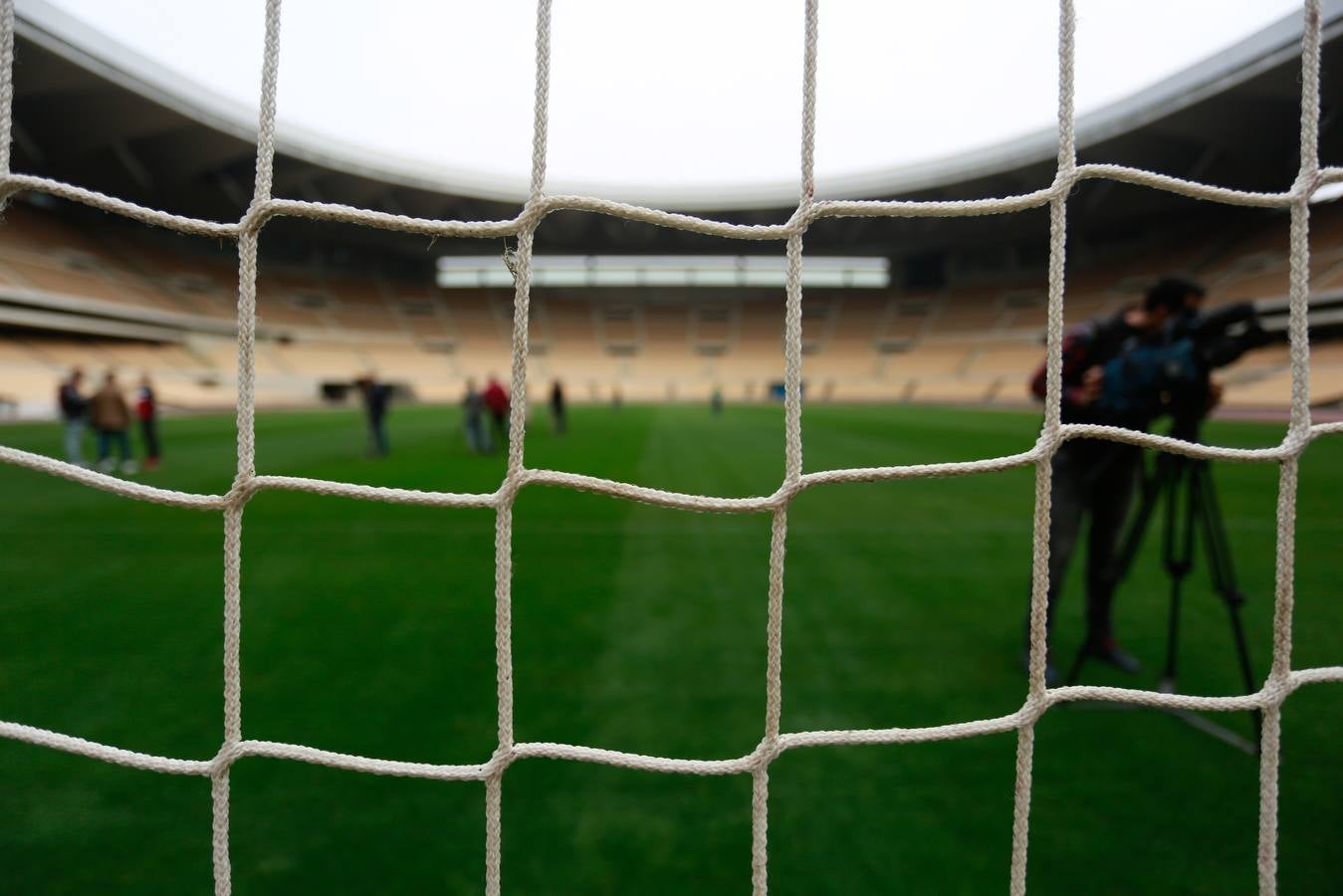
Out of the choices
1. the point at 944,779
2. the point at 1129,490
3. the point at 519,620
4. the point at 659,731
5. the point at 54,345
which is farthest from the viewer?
the point at 54,345

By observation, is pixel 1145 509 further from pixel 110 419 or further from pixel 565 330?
pixel 565 330

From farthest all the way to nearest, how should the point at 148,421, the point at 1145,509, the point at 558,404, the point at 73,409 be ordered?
the point at 558,404, the point at 73,409, the point at 148,421, the point at 1145,509

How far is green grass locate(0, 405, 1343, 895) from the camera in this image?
4.79 feet

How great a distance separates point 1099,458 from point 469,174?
24.3 meters

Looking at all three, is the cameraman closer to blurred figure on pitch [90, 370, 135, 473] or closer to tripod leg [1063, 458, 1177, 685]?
tripod leg [1063, 458, 1177, 685]

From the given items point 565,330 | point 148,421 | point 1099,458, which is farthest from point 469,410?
point 565,330

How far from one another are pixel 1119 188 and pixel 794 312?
980 inches

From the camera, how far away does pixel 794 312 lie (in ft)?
4.50

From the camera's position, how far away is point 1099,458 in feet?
6.95

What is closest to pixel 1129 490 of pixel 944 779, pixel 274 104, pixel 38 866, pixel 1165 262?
pixel 944 779

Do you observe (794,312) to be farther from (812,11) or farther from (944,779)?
(944,779)

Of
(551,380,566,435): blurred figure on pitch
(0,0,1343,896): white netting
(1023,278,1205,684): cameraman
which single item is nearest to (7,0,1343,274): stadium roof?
(1023,278,1205,684): cameraman

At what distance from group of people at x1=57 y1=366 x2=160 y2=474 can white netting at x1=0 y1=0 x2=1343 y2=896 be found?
22.5 feet

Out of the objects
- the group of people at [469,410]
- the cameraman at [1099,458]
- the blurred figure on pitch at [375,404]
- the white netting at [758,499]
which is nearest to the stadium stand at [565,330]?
the group of people at [469,410]
